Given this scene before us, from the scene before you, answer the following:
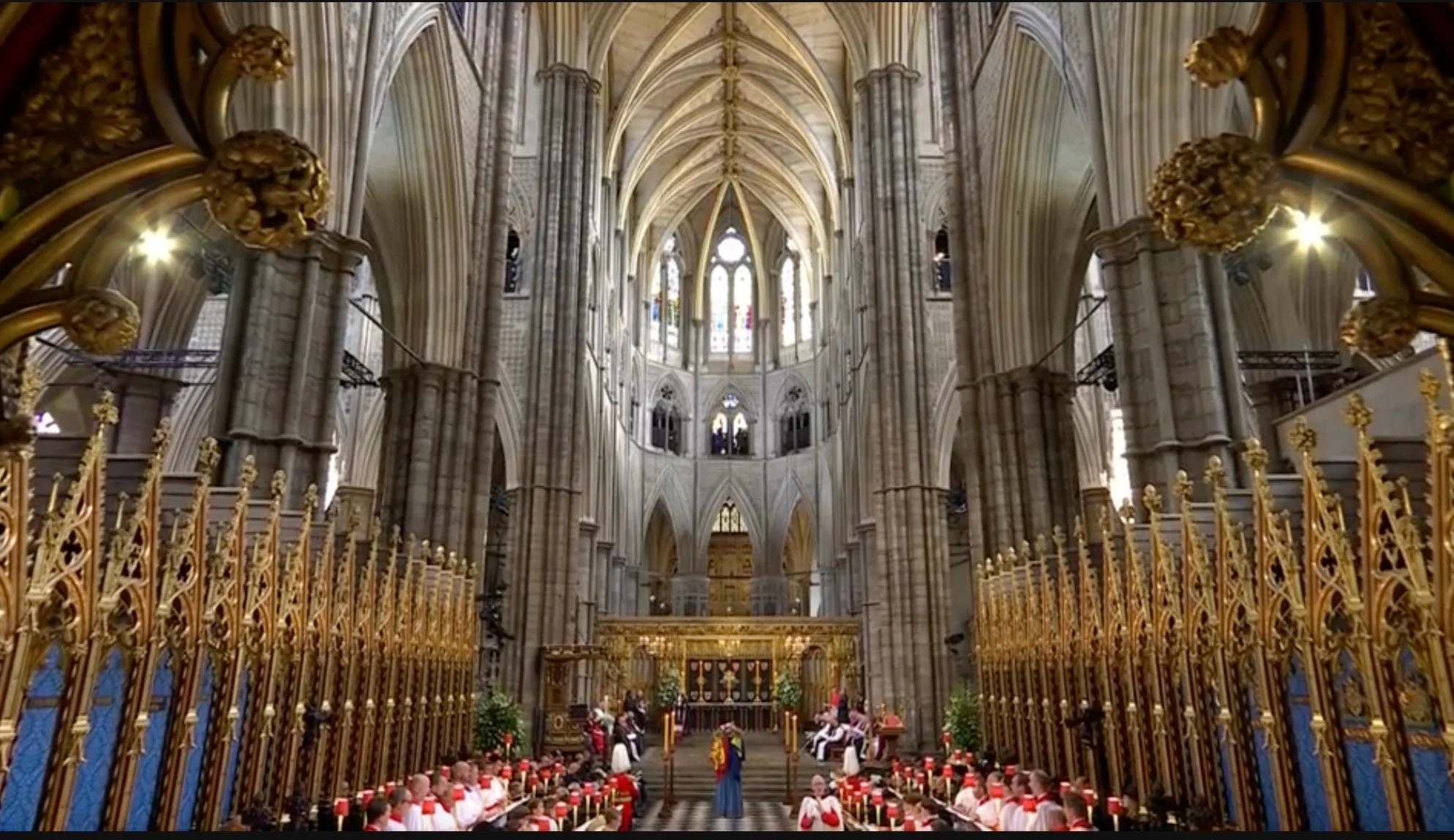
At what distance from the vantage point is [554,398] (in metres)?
19.9

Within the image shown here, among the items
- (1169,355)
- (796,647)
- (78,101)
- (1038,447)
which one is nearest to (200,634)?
(78,101)

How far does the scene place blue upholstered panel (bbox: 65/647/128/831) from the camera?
14.9ft

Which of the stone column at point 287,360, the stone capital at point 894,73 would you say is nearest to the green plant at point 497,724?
the stone column at point 287,360

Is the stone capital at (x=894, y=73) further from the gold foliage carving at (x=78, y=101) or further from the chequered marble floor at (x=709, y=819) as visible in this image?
the gold foliage carving at (x=78, y=101)

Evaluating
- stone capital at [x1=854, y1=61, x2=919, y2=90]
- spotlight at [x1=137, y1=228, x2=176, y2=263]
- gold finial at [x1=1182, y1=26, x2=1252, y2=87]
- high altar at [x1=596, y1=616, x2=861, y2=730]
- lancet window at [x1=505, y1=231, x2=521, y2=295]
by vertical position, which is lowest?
high altar at [x1=596, y1=616, x2=861, y2=730]

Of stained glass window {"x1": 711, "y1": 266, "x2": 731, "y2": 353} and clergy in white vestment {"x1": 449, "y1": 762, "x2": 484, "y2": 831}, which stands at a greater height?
stained glass window {"x1": 711, "y1": 266, "x2": 731, "y2": 353}

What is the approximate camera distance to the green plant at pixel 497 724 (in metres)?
13.1

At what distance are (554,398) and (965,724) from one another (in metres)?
11.0

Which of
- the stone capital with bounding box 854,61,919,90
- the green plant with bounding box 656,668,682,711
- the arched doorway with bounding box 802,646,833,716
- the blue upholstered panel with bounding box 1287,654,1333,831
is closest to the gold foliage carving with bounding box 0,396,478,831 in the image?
the blue upholstered panel with bounding box 1287,654,1333,831

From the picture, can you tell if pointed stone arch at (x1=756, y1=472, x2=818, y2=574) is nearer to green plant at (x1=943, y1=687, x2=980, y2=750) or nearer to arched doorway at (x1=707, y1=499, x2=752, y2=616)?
arched doorway at (x1=707, y1=499, x2=752, y2=616)

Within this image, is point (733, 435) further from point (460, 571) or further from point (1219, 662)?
point (1219, 662)

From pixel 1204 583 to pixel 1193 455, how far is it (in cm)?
317

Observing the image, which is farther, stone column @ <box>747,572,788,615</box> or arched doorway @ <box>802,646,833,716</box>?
stone column @ <box>747,572,788,615</box>

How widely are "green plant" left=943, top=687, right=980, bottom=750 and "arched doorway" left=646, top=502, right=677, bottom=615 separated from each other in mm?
23982
